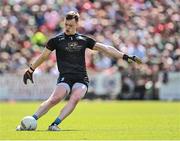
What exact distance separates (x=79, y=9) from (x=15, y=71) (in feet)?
19.2

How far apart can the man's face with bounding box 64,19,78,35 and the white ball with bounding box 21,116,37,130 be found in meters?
1.98

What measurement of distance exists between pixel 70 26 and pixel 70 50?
21.1 inches

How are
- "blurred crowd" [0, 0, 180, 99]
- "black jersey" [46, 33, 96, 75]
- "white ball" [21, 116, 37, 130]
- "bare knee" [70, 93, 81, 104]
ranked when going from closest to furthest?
"white ball" [21, 116, 37, 130], "bare knee" [70, 93, 81, 104], "black jersey" [46, 33, 96, 75], "blurred crowd" [0, 0, 180, 99]

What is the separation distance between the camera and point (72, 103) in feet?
51.3

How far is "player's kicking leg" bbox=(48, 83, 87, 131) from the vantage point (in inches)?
608

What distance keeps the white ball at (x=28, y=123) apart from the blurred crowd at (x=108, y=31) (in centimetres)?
1871

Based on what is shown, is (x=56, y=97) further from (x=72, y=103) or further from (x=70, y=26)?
(x=70, y=26)

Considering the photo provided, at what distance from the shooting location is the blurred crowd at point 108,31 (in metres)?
34.8

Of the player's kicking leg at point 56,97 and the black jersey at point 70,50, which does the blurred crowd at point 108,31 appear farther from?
the player's kicking leg at point 56,97

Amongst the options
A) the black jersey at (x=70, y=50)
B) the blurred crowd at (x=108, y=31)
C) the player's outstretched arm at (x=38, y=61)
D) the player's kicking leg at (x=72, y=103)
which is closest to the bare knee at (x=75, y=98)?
the player's kicking leg at (x=72, y=103)

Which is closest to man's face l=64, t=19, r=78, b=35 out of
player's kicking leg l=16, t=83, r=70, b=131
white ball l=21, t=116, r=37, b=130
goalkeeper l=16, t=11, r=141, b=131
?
goalkeeper l=16, t=11, r=141, b=131

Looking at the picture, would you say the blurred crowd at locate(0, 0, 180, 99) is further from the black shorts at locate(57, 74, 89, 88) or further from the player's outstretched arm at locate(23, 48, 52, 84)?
the black shorts at locate(57, 74, 89, 88)

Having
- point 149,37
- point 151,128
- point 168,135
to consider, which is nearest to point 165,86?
point 149,37

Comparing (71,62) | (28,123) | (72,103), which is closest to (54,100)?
(72,103)
